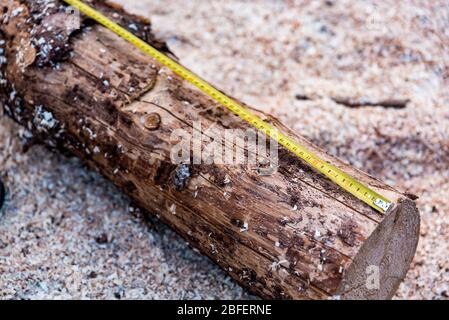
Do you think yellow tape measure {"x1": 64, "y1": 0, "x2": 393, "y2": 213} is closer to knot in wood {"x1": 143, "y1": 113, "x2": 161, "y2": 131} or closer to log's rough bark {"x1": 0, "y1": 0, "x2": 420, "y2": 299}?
log's rough bark {"x1": 0, "y1": 0, "x2": 420, "y2": 299}

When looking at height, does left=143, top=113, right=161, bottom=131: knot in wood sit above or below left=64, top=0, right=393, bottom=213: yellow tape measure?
below

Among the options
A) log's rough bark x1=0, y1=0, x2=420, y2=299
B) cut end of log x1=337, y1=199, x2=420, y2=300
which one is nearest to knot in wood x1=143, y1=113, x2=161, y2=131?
log's rough bark x1=0, y1=0, x2=420, y2=299

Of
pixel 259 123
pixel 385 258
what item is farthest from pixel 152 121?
pixel 385 258

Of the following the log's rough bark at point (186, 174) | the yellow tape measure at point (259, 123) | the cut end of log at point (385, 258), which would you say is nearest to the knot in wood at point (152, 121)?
the log's rough bark at point (186, 174)

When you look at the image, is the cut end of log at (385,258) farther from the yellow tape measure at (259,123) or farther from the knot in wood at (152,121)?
the knot in wood at (152,121)

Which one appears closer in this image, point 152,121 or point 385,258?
point 385,258

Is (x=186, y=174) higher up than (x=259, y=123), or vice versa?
(x=259, y=123)

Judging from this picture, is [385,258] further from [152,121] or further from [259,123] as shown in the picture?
[152,121]
